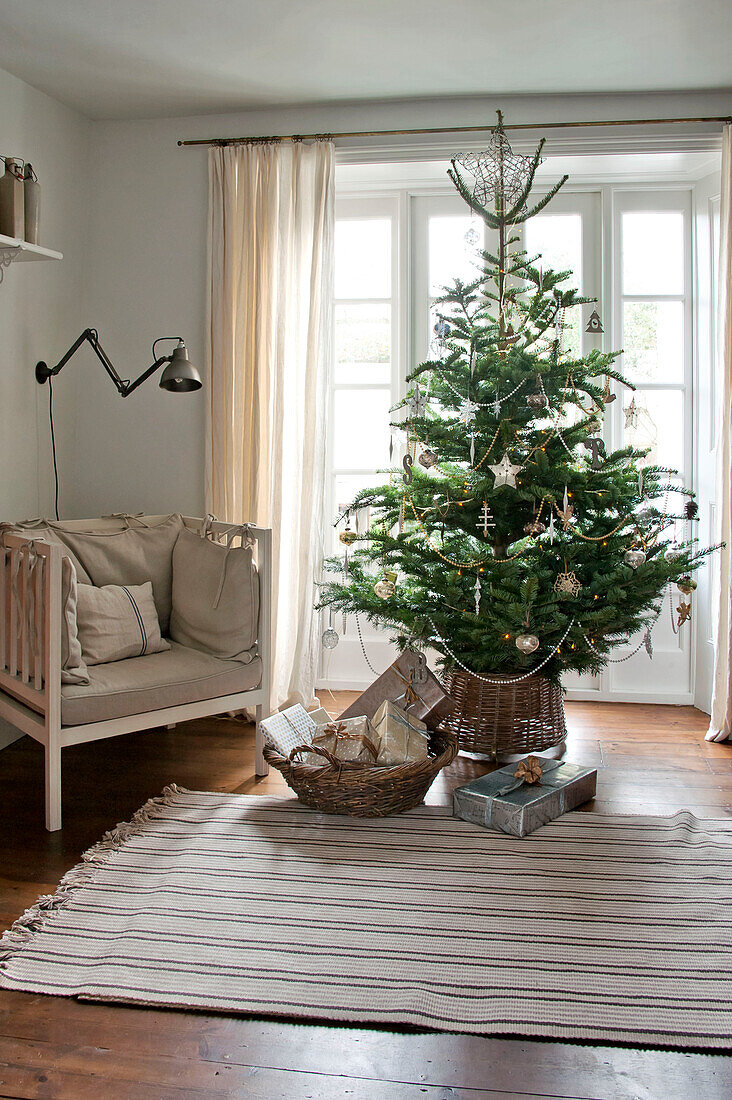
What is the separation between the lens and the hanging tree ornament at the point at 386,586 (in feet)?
9.11

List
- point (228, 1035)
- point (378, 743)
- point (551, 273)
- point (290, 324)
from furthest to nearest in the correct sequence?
point (290, 324), point (551, 273), point (378, 743), point (228, 1035)

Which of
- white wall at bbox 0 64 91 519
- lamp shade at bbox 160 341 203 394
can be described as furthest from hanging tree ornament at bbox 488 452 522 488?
white wall at bbox 0 64 91 519

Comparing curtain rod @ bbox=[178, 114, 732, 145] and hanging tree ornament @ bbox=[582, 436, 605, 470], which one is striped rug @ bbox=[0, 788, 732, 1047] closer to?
hanging tree ornament @ bbox=[582, 436, 605, 470]

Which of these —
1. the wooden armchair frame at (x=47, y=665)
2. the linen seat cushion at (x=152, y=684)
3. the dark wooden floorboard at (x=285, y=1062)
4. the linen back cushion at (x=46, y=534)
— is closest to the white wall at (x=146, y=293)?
the linen back cushion at (x=46, y=534)

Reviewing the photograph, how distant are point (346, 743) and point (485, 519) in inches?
31.9

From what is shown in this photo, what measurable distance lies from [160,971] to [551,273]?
2.21 m

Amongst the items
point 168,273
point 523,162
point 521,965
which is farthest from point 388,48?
point 521,965

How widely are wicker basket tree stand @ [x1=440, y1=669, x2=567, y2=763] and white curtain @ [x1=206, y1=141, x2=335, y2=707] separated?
0.70m

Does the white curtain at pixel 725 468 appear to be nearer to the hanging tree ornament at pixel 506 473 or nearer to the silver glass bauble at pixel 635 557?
the silver glass bauble at pixel 635 557

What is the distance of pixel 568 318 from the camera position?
358 cm

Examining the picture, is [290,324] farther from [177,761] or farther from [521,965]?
[521,965]

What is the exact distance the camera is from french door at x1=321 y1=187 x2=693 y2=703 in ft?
11.7

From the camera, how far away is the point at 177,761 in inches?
114

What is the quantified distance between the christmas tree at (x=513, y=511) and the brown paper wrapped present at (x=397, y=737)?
374 millimetres
